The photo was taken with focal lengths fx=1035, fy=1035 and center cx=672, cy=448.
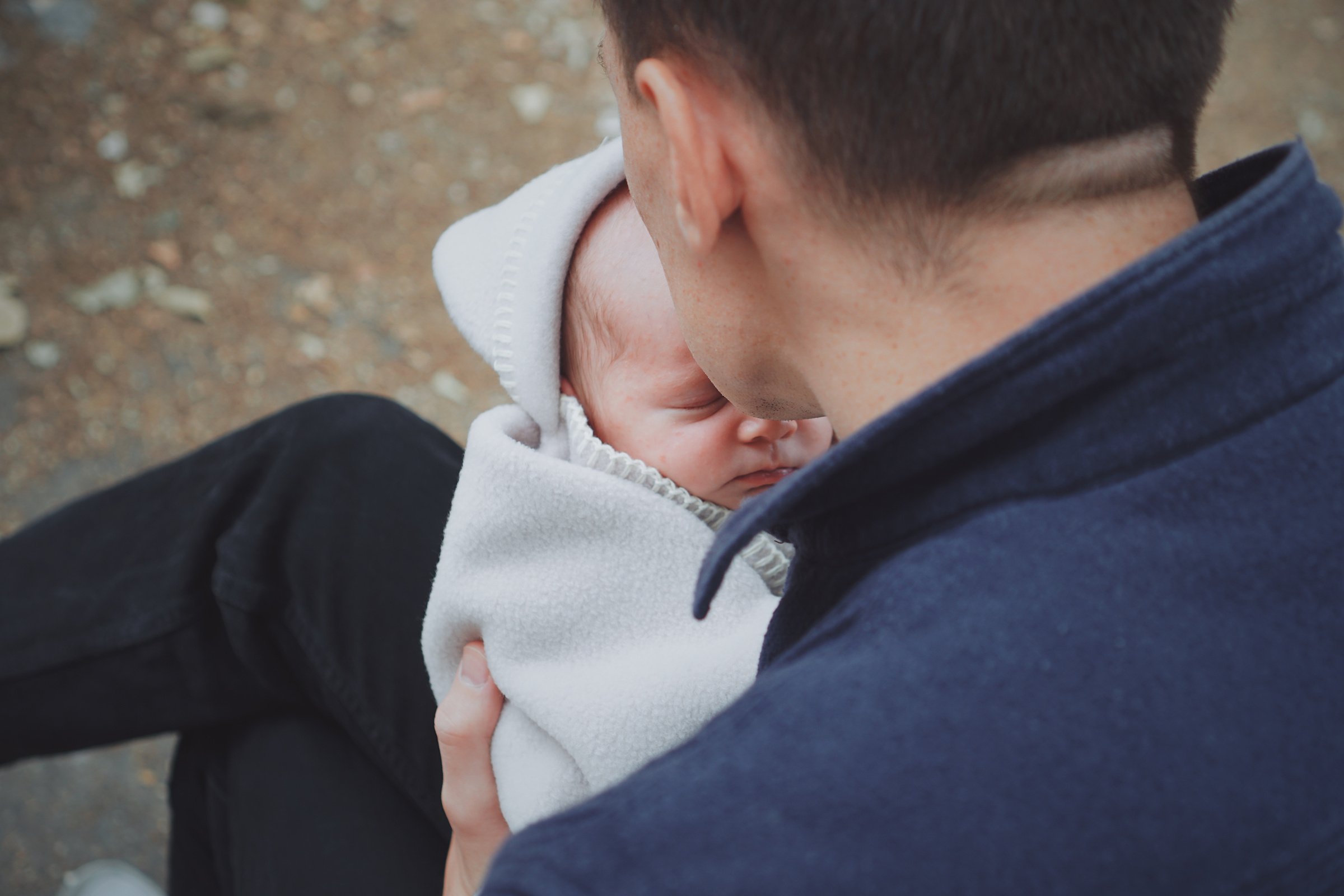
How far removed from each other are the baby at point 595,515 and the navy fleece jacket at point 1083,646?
0.37 m

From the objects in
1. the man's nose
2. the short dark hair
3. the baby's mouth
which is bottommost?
the baby's mouth

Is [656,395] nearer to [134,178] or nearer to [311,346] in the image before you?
[311,346]


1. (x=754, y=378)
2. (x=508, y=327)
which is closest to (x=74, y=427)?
(x=508, y=327)

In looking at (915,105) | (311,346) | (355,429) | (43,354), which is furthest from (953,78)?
(43,354)

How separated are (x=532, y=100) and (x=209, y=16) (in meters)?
0.71

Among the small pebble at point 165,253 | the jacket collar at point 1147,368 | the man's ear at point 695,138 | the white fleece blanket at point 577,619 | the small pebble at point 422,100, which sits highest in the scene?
the man's ear at point 695,138

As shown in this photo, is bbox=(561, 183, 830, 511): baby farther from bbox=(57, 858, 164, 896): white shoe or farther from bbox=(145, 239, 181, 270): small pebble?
bbox=(145, 239, 181, 270): small pebble

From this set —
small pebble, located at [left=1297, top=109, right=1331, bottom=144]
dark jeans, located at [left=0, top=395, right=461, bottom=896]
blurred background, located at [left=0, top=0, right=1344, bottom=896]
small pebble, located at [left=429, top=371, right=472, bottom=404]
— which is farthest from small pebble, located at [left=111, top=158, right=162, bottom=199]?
small pebble, located at [left=1297, top=109, right=1331, bottom=144]

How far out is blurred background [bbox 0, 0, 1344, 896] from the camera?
1.91 m

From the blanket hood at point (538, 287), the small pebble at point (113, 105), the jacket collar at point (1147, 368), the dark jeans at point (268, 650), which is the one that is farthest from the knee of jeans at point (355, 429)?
the small pebble at point (113, 105)

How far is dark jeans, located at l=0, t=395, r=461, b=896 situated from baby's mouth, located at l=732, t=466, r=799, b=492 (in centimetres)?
35

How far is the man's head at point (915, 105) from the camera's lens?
538 millimetres

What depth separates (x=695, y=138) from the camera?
61 centimetres

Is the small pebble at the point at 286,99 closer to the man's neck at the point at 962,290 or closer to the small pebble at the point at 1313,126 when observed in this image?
the man's neck at the point at 962,290
